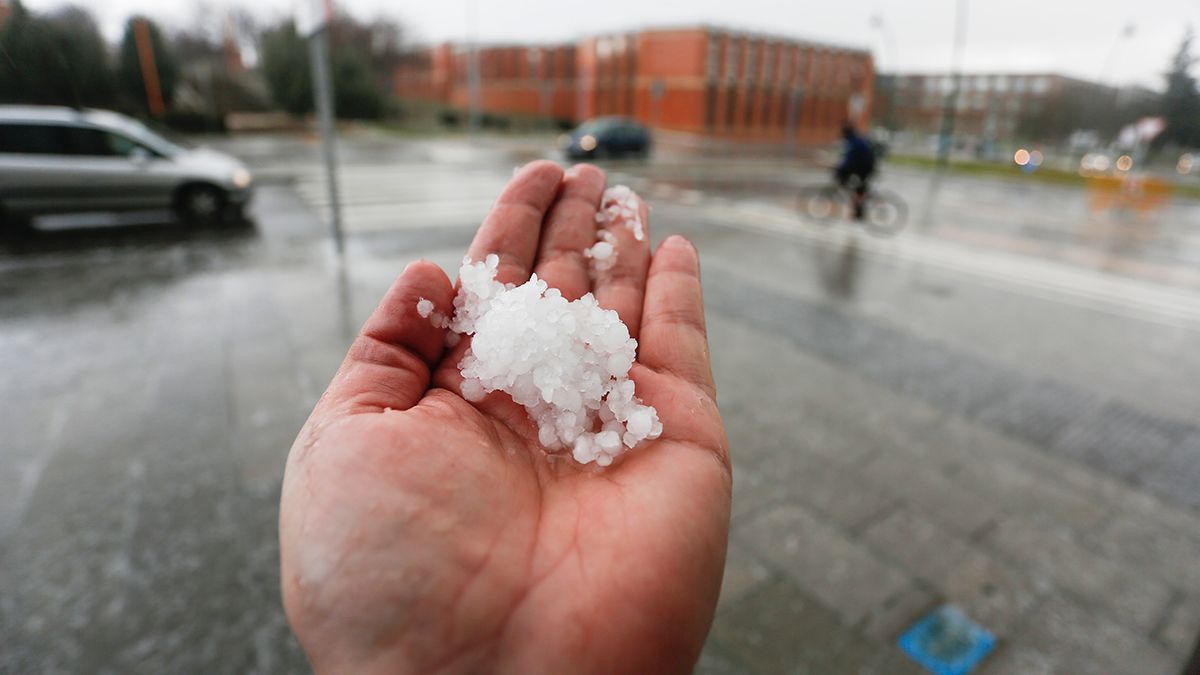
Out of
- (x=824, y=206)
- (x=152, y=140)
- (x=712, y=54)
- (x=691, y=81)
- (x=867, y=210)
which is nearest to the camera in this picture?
(x=152, y=140)

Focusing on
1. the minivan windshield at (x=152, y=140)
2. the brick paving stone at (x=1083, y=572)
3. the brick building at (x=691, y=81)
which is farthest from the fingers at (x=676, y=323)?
the brick building at (x=691, y=81)

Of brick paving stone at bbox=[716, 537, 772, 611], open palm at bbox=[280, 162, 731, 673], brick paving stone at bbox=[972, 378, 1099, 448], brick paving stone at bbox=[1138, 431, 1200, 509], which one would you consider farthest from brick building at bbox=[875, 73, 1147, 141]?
open palm at bbox=[280, 162, 731, 673]

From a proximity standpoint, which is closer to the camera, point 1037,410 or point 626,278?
point 626,278

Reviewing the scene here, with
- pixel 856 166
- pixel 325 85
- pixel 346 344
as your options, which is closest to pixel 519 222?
pixel 346 344

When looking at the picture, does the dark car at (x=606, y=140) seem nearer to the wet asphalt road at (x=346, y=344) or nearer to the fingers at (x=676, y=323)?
the wet asphalt road at (x=346, y=344)

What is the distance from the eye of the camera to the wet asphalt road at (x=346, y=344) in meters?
2.64

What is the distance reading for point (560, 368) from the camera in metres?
1.71

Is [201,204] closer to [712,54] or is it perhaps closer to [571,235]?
[571,235]

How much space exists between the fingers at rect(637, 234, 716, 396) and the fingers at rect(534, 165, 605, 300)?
0.93 feet

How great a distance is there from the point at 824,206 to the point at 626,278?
37.0 feet

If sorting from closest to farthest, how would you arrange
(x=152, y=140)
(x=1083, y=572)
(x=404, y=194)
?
(x=1083, y=572) → (x=152, y=140) → (x=404, y=194)

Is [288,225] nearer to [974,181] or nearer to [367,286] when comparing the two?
[367,286]

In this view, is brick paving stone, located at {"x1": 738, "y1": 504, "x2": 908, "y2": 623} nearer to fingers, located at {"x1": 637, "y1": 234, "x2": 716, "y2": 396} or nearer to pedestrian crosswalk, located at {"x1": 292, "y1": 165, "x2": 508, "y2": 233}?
fingers, located at {"x1": 637, "y1": 234, "x2": 716, "y2": 396}

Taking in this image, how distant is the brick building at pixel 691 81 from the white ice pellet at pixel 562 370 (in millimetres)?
40349
